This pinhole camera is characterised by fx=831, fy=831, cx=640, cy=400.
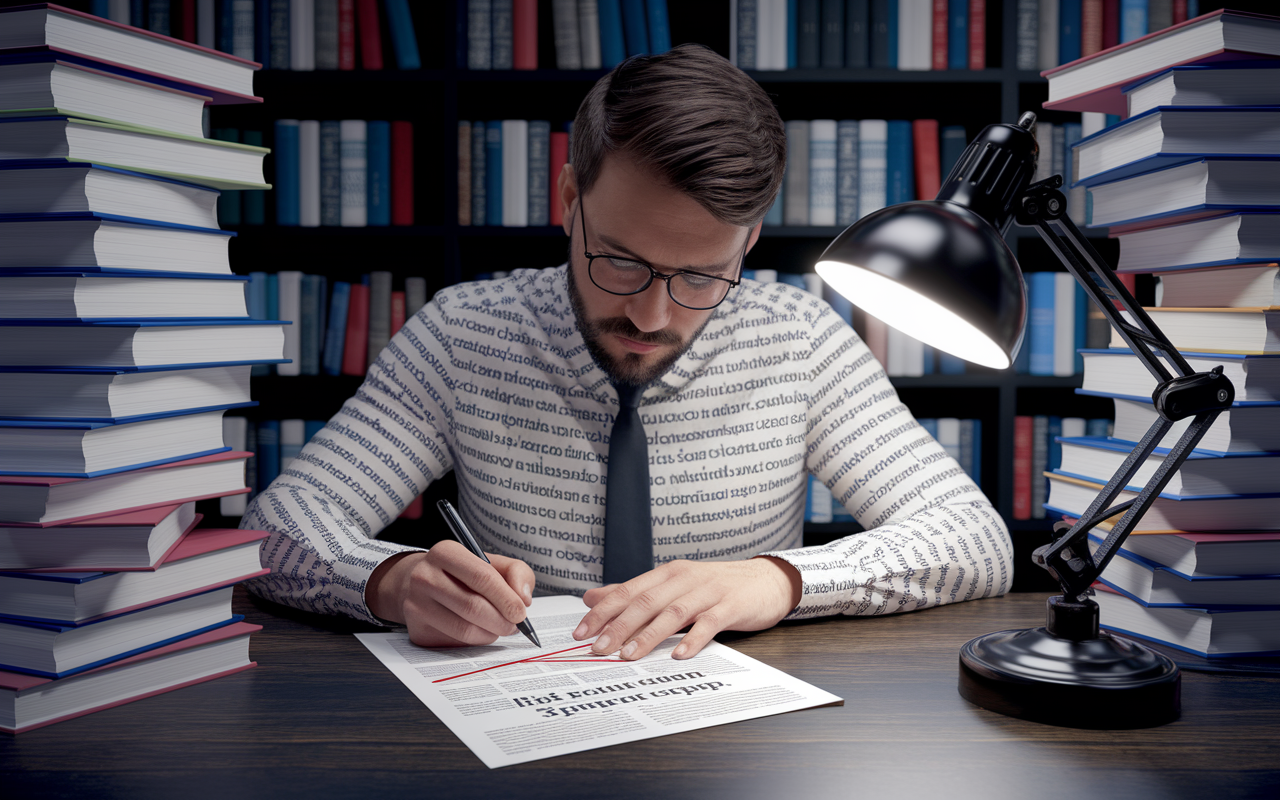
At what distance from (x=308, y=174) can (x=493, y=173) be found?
47 cm

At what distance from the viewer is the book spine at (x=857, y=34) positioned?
2.04 m

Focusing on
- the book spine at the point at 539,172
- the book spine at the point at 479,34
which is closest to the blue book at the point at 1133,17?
the book spine at the point at 539,172

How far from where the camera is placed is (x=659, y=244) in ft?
3.27

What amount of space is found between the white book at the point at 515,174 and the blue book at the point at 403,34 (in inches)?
10.9

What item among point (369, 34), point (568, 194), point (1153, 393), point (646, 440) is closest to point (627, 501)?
point (646, 440)

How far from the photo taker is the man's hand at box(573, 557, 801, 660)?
0.77 metres

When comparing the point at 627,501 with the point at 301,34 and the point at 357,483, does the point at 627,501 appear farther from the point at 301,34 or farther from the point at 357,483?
the point at 301,34

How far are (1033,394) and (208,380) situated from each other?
2.19 m

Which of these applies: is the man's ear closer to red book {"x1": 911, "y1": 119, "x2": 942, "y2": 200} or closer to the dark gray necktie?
the dark gray necktie

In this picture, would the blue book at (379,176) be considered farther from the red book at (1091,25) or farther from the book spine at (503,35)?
the red book at (1091,25)

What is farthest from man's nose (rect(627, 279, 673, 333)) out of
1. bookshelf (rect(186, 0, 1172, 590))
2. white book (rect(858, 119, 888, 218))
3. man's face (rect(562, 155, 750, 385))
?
white book (rect(858, 119, 888, 218))

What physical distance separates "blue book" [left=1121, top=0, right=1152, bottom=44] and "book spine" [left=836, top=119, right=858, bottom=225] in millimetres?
677

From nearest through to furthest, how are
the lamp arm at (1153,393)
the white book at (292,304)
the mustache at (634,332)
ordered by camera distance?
the lamp arm at (1153,393) → the mustache at (634,332) → the white book at (292,304)

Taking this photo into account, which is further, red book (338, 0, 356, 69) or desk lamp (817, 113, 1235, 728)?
red book (338, 0, 356, 69)
